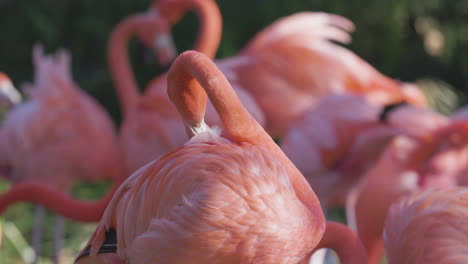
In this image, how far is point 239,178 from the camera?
1.72 meters

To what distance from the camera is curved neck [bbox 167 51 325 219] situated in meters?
1.74

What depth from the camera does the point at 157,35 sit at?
3986mm

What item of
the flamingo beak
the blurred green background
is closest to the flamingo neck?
the flamingo beak

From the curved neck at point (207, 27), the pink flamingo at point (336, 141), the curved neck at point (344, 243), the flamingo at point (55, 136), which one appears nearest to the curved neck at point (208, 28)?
the curved neck at point (207, 27)

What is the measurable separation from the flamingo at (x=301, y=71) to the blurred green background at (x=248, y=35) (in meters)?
1.87

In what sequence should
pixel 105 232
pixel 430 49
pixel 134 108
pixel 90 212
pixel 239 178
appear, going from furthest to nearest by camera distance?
pixel 430 49, pixel 134 108, pixel 90 212, pixel 105 232, pixel 239 178

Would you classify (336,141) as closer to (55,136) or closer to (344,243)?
(344,243)

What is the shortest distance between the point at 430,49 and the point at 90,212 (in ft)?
11.6

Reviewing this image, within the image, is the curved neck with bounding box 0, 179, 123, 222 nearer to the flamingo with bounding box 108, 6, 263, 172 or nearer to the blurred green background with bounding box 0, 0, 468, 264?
the flamingo with bounding box 108, 6, 263, 172

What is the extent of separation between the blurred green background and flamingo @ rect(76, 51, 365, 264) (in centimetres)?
362

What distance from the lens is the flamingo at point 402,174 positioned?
3.15 metres

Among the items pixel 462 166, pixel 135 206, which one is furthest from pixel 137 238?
pixel 462 166

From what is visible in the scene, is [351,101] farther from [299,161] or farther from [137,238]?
[137,238]

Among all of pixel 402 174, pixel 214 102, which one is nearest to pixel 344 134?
pixel 402 174
